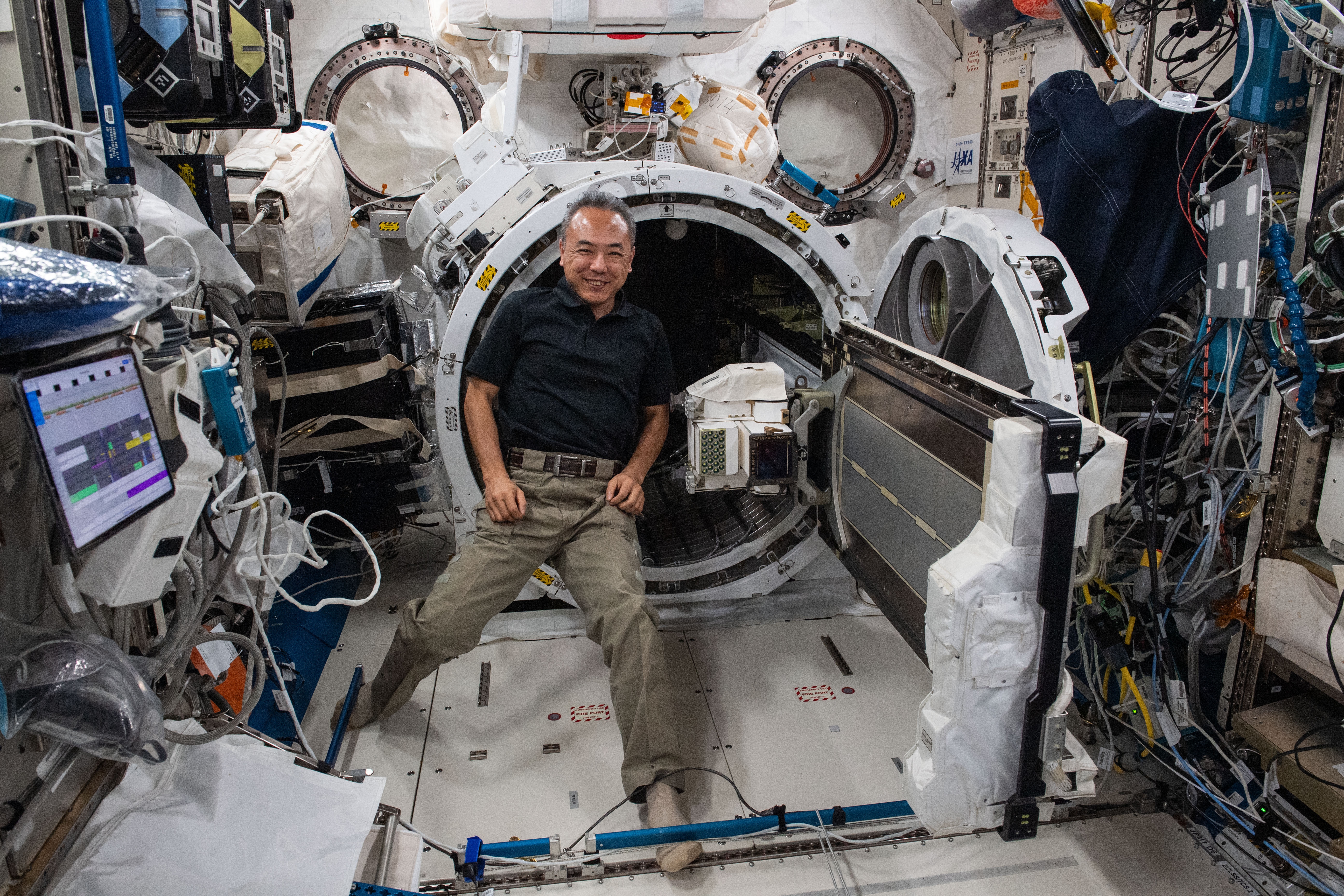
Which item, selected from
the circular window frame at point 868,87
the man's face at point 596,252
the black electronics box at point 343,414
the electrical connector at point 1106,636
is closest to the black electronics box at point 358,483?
the black electronics box at point 343,414

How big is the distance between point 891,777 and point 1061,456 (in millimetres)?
1327

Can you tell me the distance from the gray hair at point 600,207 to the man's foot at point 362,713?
165 centimetres

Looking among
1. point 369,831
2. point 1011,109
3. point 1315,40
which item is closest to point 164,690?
point 369,831

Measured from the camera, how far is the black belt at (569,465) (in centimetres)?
288

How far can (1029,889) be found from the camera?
2168 millimetres

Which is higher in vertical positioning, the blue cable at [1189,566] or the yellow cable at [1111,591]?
the blue cable at [1189,566]

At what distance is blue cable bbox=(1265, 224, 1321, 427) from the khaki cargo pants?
5.85 feet

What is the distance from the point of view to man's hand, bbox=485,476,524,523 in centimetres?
277

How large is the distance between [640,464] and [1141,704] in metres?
1.71

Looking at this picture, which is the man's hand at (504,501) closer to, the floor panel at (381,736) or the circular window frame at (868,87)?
the floor panel at (381,736)

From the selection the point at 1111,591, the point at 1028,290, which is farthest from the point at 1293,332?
the point at 1111,591

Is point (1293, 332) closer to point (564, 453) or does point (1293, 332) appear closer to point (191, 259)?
point (564, 453)

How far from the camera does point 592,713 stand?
2898 millimetres

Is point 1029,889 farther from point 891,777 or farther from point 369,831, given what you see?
point 369,831
